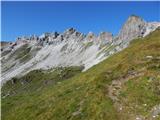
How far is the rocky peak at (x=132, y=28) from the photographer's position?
16750 centimetres

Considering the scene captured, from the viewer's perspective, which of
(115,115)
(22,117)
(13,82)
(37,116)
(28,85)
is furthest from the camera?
(13,82)

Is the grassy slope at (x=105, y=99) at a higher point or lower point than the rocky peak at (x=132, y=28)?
lower

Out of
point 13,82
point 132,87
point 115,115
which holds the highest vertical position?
point 13,82

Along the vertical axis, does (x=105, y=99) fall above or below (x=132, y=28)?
below

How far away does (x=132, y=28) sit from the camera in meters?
177

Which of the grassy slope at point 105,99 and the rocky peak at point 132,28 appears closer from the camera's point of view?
the grassy slope at point 105,99

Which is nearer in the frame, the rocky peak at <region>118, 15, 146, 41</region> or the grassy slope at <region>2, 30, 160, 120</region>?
the grassy slope at <region>2, 30, 160, 120</region>

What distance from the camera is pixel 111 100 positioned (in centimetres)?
4831

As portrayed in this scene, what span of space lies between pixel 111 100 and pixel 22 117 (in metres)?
17.1

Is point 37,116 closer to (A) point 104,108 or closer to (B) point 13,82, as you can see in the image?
(A) point 104,108

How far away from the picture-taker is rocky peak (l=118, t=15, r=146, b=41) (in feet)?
550

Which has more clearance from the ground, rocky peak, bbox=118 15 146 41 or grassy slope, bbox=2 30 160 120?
rocky peak, bbox=118 15 146 41

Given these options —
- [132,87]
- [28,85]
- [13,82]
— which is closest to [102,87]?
[132,87]

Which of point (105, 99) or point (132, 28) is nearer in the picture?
point (105, 99)
